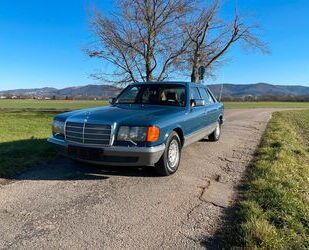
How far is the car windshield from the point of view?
7.36m

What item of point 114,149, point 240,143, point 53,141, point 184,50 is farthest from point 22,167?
point 184,50

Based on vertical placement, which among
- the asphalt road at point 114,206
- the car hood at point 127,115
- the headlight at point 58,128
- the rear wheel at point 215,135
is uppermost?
the car hood at point 127,115

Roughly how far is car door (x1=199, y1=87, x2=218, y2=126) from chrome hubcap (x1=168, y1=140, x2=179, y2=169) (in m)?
2.22

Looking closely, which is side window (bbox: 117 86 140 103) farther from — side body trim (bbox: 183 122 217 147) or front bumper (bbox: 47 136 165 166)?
front bumper (bbox: 47 136 165 166)

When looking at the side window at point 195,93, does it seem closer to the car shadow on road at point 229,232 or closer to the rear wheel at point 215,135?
the rear wheel at point 215,135

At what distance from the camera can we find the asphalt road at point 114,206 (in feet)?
12.1

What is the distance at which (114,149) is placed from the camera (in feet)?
18.3

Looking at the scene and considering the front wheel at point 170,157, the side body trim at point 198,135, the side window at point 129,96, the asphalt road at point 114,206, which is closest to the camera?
the asphalt road at point 114,206

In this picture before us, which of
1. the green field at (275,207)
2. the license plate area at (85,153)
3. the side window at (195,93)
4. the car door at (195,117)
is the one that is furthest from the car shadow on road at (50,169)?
the side window at (195,93)

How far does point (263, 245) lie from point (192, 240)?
0.68m

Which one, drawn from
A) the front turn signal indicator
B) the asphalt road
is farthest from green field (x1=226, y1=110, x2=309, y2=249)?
the front turn signal indicator

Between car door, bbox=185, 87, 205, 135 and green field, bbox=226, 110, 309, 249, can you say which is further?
car door, bbox=185, 87, 205, 135

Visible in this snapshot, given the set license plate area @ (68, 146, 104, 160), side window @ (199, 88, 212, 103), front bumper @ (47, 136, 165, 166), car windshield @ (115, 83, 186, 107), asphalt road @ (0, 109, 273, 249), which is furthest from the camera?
side window @ (199, 88, 212, 103)

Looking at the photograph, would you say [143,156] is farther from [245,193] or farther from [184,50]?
[184,50]
